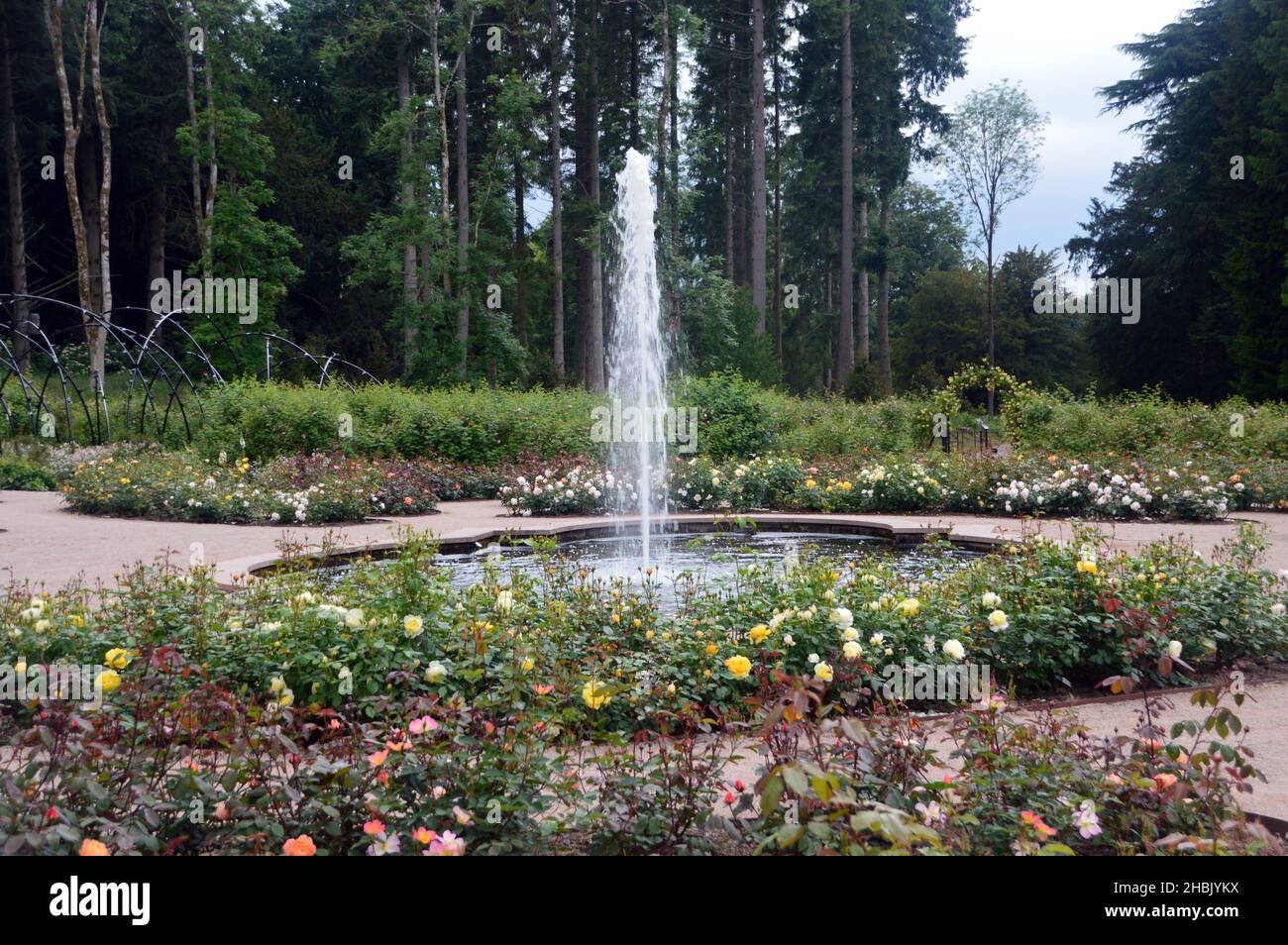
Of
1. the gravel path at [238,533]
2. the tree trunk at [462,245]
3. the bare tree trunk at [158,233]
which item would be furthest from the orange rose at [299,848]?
the bare tree trunk at [158,233]

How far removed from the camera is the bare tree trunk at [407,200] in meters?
24.1

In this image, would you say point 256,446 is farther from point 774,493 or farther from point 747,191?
point 747,191

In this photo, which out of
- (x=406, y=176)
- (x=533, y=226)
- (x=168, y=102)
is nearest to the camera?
(x=406, y=176)

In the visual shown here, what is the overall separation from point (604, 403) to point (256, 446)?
5.44 metres

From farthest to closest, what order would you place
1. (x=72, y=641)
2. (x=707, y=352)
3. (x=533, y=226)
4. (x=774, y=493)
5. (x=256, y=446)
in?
(x=533, y=226) < (x=707, y=352) < (x=256, y=446) < (x=774, y=493) < (x=72, y=641)

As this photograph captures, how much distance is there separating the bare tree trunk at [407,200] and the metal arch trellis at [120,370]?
179 cm

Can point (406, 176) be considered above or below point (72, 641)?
above

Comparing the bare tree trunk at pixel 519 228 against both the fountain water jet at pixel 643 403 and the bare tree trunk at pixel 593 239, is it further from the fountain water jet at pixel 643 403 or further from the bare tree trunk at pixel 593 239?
the fountain water jet at pixel 643 403

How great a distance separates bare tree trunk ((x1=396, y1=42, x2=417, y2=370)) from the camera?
24078 mm

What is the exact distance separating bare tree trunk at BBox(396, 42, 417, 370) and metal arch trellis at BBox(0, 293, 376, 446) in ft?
5.87

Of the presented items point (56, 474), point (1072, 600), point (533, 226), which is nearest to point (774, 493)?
point (1072, 600)

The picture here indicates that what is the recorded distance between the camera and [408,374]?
2441 cm

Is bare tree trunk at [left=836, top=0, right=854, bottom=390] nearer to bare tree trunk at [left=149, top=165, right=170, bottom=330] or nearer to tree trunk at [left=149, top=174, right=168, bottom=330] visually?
bare tree trunk at [left=149, top=165, right=170, bottom=330]

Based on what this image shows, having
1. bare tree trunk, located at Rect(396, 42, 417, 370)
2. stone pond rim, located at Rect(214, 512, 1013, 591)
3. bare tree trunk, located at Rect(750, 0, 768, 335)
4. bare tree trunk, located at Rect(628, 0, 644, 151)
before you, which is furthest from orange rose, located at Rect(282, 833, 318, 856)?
bare tree trunk, located at Rect(628, 0, 644, 151)
